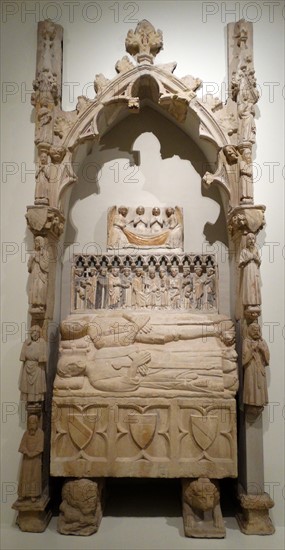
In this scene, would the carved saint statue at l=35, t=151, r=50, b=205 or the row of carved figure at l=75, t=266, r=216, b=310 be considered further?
the row of carved figure at l=75, t=266, r=216, b=310

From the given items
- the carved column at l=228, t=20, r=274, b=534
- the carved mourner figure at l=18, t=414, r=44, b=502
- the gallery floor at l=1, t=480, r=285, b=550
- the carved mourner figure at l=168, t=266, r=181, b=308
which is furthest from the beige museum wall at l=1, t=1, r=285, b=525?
A: the carved mourner figure at l=168, t=266, r=181, b=308

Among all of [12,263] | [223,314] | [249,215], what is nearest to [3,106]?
[12,263]

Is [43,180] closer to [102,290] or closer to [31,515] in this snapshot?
[102,290]

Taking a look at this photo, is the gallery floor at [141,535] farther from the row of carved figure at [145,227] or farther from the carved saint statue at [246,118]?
the carved saint statue at [246,118]

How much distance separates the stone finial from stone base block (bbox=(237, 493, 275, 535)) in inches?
153

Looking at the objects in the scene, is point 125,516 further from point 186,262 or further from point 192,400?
point 186,262

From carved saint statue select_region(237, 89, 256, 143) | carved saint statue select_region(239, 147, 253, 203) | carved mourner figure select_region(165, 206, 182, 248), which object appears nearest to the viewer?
carved saint statue select_region(239, 147, 253, 203)

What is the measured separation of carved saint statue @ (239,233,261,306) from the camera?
151 inches

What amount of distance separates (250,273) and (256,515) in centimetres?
191

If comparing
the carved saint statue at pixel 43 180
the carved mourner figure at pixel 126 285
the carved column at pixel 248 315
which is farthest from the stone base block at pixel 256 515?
the carved saint statue at pixel 43 180

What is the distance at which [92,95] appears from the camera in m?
4.56

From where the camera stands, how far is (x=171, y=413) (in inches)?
145

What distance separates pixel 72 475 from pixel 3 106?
3433 millimetres

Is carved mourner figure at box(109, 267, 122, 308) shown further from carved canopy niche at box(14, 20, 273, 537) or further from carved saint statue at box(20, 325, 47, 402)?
carved saint statue at box(20, 325, 47, 402)
